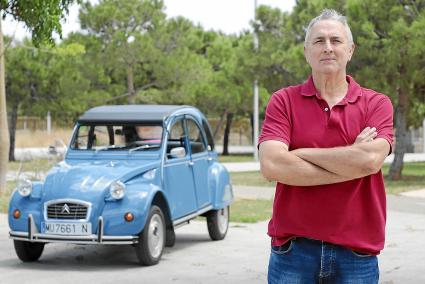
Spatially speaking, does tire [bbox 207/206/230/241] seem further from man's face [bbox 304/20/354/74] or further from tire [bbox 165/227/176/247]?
man's face [bbox 304/20/354/74]

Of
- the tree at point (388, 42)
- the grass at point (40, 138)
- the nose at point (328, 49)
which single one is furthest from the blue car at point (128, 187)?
the grass at point (40, 138)

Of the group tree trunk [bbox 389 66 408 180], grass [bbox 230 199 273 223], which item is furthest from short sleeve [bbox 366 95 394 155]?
tree trunk [bbox 389 66 408 180]

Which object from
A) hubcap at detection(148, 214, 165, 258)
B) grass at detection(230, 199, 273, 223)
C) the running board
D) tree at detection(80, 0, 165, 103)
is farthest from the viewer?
tree at detection(80, 0, 165, 103)

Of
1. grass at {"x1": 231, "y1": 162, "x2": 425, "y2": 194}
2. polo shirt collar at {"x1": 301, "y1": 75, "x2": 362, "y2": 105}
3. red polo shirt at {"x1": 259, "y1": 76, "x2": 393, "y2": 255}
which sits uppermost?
polo shirt collar at {"x1": 301, "y1": 75, "x2": 362, "y2": 105}

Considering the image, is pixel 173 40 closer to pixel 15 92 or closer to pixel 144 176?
pixel 15 92

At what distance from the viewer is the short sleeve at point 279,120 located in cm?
368

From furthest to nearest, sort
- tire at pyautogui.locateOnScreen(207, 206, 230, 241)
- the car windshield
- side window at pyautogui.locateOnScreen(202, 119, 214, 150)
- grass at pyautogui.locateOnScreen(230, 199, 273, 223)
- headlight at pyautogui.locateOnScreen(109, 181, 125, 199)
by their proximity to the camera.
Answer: grass at pyautogui.locateOnScreen(230, 199, 273, 223), side window at pyautogui.locateOnScreen(202, 119, 214, 150), tire at pyautogui.locateOnScreen(207, 206, 230, 241), the car windshield, headlight at pyautogui.locateOnScreen(109, 181, 125, 199)

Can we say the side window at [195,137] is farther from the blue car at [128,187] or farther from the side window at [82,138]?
the side window at [82,138]

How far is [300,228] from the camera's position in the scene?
3605 millimetres

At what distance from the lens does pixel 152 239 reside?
9.32m

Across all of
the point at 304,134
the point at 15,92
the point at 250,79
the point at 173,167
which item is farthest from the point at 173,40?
the point at 304,134

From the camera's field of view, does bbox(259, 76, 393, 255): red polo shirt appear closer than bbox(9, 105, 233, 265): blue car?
Yes

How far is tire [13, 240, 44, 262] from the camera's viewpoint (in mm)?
9445

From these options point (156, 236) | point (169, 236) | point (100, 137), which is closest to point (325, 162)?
point (156, 236)
